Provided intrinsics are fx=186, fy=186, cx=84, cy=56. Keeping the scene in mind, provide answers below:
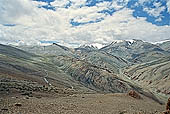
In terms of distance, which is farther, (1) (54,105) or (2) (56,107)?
(1) (54,105)

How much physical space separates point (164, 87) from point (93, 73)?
63.7 meters

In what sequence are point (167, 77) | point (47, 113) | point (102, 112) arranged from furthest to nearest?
point (167, 77)
point (102, 112)
point (47, 113)

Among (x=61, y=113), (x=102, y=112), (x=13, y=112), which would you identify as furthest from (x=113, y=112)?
(x=13, y=112)

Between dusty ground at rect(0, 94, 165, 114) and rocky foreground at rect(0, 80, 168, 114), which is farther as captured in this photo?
rocky foreground at rect(0, 80, 168, 114)

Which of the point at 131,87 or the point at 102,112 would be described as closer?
the point at 102,112

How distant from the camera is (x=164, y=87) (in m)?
164

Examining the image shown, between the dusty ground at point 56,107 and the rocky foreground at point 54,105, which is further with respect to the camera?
the rocky foreground at point 54,105

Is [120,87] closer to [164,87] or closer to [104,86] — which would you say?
[104,86]

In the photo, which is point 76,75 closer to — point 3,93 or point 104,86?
point 104,86

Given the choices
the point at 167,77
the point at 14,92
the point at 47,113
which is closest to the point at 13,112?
the point at 47,113

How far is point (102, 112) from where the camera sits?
1220 inches

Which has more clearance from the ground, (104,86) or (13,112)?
(13,112)

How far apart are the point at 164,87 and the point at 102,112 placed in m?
150

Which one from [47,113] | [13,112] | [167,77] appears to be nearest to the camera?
[13,112]
